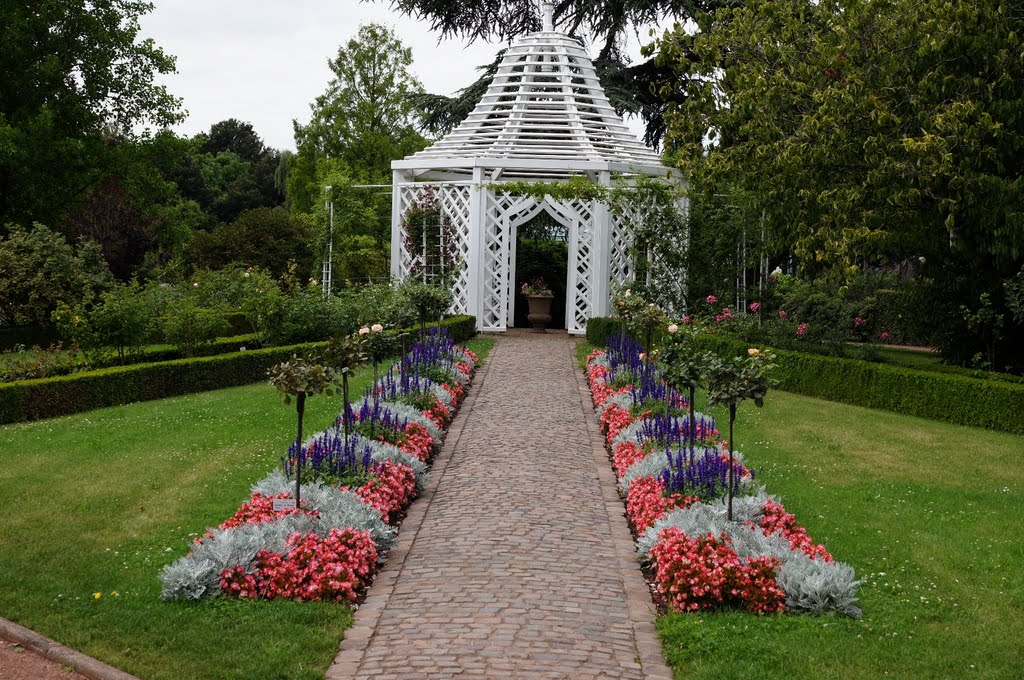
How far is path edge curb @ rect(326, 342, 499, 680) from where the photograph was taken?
5.16 m

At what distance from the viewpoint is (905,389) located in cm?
1334

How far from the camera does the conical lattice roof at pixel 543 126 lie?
21469 mm

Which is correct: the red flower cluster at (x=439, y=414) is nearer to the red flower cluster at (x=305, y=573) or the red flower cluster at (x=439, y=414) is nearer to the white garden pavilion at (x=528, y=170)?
the red flower cluster at (x=305, y=573)

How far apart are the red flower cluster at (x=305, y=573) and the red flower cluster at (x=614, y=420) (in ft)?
15.2

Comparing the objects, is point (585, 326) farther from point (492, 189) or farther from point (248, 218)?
point (248, 218)

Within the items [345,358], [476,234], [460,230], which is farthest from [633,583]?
[460,230]

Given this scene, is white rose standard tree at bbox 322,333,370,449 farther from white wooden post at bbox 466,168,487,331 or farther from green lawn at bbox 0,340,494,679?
white wooden post at bbox 466,168,487,331

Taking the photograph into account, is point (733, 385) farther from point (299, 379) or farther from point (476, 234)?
point (476, 234)

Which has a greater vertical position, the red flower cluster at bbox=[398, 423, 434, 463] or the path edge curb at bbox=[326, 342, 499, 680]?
the red flower cluster at bbox=[398, 423, 434, 463]

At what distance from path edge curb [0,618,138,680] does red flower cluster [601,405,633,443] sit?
245 inches

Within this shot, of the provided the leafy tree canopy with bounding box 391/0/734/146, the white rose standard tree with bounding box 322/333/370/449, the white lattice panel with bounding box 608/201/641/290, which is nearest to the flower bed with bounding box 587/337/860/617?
the white rose standard tree with bounding box 322/333/370/449

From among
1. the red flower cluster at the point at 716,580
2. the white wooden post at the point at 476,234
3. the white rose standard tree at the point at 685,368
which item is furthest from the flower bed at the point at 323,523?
the white wooden post at the point at 476,234

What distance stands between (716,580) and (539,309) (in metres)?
17.1

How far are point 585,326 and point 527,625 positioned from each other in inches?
630
